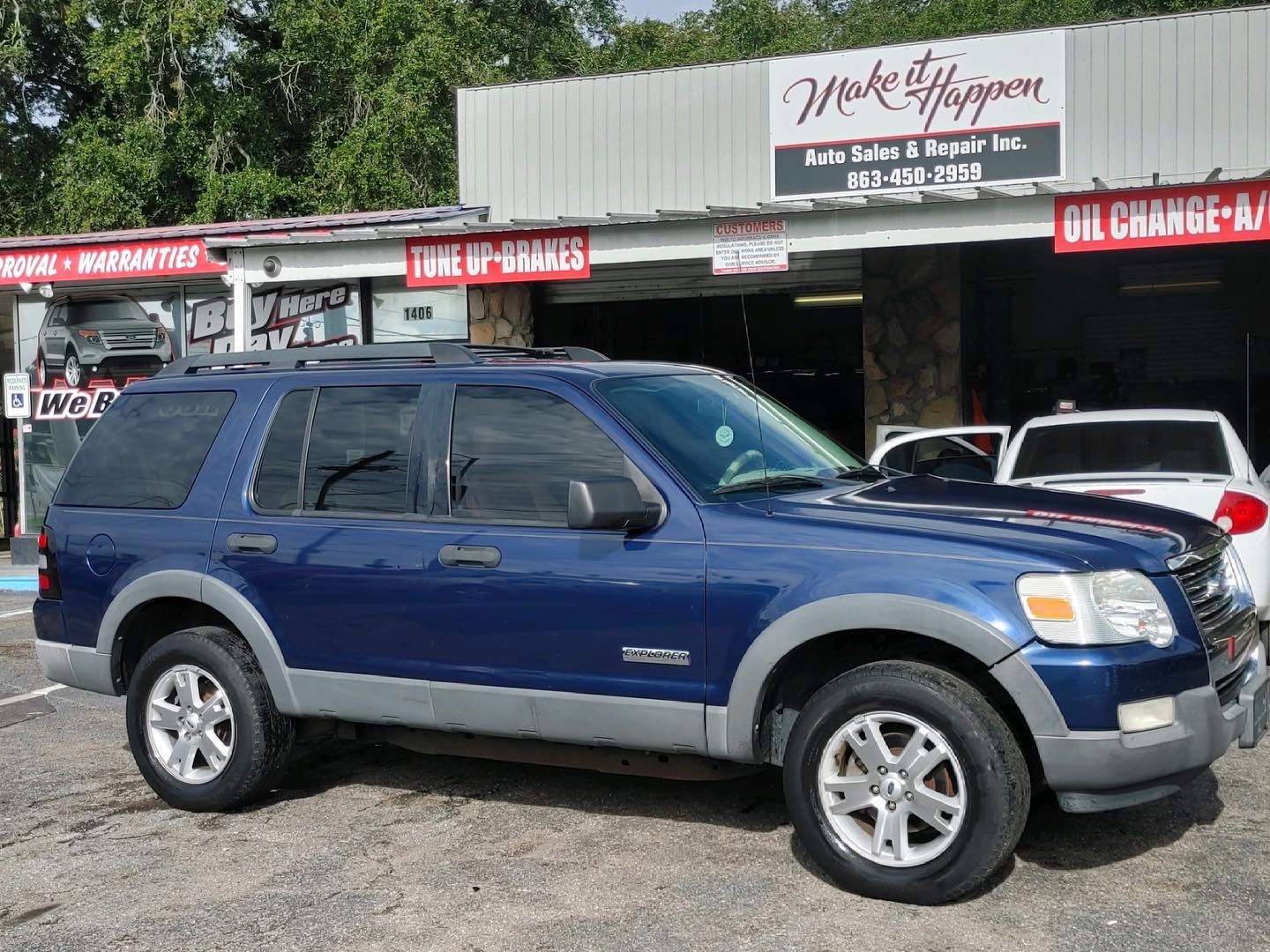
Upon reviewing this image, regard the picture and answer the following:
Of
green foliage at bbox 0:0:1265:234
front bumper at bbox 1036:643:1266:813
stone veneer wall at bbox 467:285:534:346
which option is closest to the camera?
front bumper at bbox 1036:643:1266:813

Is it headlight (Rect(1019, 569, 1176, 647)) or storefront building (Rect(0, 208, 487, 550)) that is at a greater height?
storefront building (Rect(0, 208, 487, 550))

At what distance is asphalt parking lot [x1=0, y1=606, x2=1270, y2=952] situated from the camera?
429 centimetres

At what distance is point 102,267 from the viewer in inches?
618

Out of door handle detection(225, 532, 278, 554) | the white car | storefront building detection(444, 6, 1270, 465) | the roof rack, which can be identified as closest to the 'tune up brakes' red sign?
storefront building detection(444, 6, 1270, 465)

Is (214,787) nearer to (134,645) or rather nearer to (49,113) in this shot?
(134,645)

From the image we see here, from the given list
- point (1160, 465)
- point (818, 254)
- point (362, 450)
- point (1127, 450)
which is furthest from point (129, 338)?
point (1160, 465)

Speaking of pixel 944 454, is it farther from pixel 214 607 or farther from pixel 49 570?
pixel 49 570

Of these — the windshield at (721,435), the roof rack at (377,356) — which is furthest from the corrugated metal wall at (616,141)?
the windshield at (721,435)

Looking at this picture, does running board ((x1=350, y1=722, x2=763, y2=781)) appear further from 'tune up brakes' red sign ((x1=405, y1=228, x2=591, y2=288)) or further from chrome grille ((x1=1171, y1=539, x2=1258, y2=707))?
'tune up brakes' red sign ((x1=405, y1=228, x2=591, y2=288))

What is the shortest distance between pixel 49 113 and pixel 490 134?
1724cm

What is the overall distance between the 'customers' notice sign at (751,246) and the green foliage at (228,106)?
1401 cm

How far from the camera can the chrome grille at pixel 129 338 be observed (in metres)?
16.6

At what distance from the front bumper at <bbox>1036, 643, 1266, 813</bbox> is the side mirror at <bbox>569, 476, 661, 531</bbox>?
4.99ft

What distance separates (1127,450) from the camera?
820 cm
